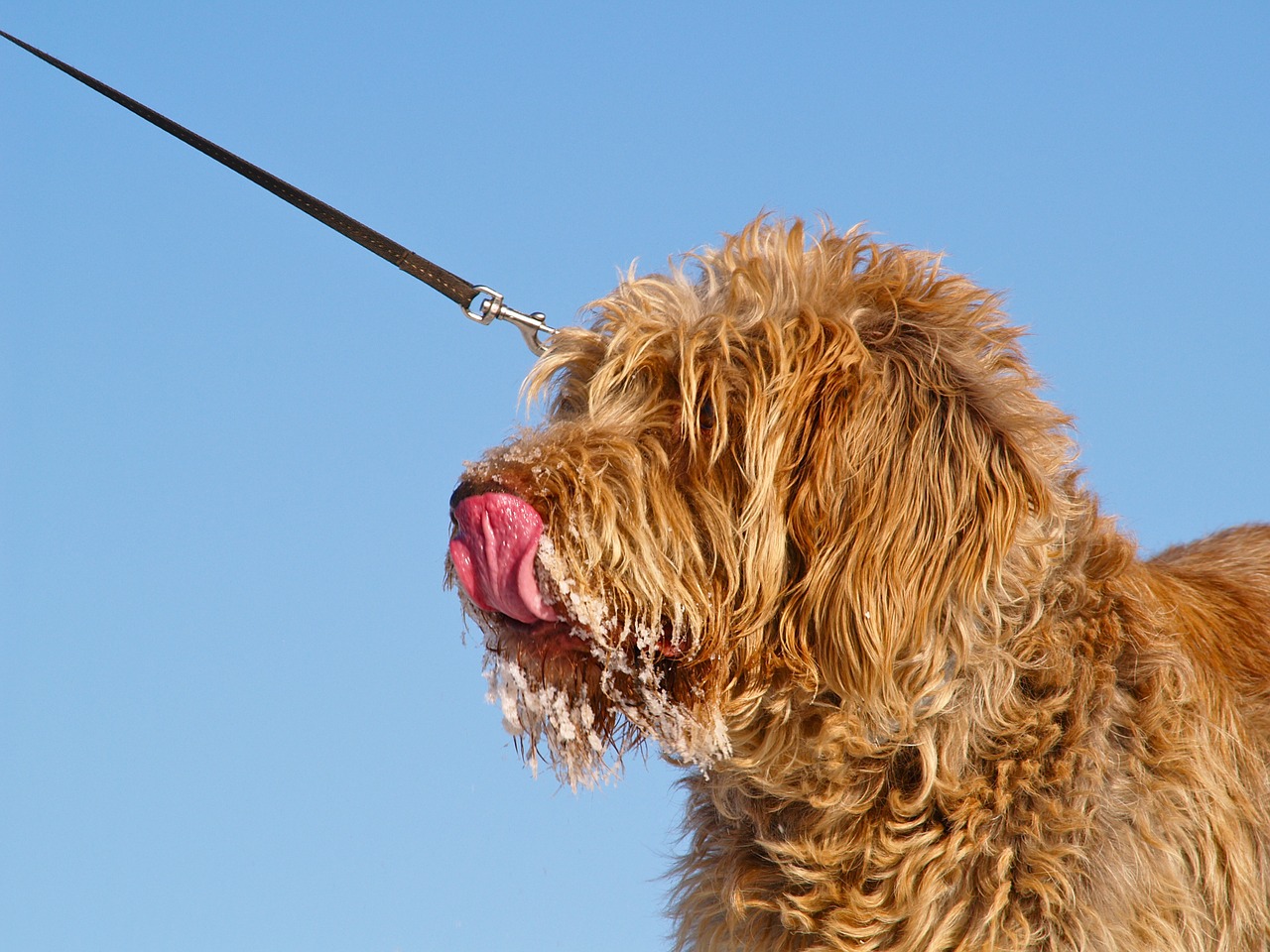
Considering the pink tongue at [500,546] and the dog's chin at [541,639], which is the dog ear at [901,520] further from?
A: the pink tongue at [500,546]

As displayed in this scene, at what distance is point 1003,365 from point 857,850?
51.1 inches

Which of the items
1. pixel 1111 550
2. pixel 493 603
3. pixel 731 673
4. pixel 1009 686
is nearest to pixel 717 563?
pixel 731 673

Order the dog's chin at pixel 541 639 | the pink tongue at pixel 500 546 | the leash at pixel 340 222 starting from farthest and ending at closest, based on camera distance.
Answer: the leash at pixel 340 222, the dog's chin at pixel 541 639, the pink tongue at pixel 500 546

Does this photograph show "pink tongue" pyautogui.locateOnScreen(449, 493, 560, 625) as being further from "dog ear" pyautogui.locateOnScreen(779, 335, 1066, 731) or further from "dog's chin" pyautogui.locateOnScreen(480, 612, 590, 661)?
"dog ear" pyautogui.locateOnScreen(779, 335, 1066, 731)

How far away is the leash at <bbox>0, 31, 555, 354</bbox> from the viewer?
4281 mm

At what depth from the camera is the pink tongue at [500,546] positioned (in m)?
3.11

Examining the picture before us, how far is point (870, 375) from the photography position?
3.35 m

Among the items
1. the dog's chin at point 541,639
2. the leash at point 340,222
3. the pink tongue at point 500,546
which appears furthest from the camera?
the leash at point 340,222

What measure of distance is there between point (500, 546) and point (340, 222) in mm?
1648

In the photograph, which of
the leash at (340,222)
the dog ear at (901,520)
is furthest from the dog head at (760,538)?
the leash at (340,222)

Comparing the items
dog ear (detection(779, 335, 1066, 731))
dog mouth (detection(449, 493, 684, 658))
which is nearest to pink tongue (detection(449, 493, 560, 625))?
dog mouth (detection(449, 493, 684, 658))

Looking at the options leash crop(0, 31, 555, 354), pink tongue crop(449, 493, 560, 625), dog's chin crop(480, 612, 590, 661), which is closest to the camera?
pink tongue crop(449, 493, 560, 625)

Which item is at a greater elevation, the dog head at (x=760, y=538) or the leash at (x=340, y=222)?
the leash at (x=340, y=222)

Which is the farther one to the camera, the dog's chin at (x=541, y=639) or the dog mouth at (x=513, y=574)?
the dog's chin at (x=541, y=639)
